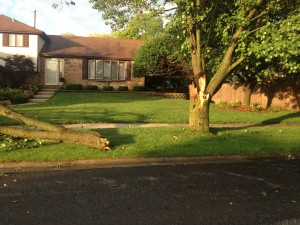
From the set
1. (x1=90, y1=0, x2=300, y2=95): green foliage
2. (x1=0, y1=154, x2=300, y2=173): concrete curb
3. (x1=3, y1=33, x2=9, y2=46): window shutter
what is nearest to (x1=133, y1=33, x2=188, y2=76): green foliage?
(x1=3, y1=33, x2=9, y2=46): window shutter

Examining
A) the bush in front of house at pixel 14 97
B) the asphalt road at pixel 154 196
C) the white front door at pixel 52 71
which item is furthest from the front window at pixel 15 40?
the asphalt road at pixel 154 196

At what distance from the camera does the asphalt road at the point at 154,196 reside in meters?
4.98

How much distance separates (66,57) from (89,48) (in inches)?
133

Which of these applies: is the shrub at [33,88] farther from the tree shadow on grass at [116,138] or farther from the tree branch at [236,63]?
the tree branch at [236,63]

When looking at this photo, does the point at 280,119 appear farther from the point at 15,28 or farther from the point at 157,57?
the point at 15,28

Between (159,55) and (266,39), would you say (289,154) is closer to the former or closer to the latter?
(266,39)

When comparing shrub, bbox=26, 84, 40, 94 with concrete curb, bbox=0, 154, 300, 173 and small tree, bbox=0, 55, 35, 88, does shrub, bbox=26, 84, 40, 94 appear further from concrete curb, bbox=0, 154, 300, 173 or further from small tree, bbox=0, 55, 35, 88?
concrete curb, bbox=0, 154, 300, 173

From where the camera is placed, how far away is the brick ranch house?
3228 cm

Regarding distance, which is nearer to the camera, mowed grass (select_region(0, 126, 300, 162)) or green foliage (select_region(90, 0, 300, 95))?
mowed grass (select_region(0, 126, 300, 162))

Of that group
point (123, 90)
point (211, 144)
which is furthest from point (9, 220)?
point (123, 90)

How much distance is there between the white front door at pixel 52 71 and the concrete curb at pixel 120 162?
26128mm

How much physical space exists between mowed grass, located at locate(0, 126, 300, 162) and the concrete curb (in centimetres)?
13

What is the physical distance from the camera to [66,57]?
33.4 m

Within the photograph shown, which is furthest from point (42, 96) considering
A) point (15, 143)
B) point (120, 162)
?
point (120, 162)
